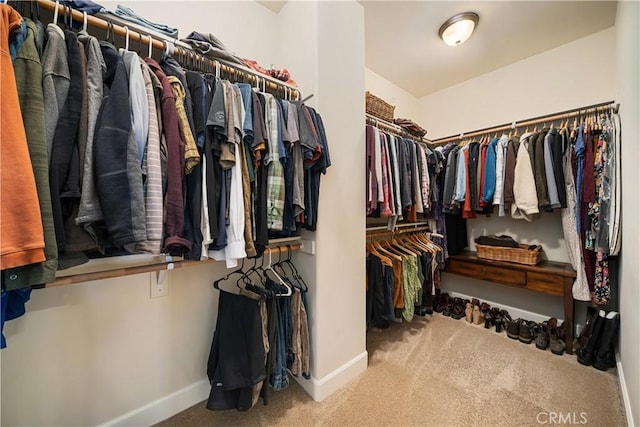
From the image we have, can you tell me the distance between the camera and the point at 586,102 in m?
2.21

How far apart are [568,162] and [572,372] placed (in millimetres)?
1612

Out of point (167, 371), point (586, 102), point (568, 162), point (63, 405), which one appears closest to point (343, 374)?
point (167, 371)

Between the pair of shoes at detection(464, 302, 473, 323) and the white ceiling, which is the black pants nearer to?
the pair of shoes at detection(464, 302, 473, 323)

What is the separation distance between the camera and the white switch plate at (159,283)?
4.21 ft

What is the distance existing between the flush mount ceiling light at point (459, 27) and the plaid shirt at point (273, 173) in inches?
73.9

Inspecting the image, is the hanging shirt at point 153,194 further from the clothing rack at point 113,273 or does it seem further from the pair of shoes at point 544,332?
the pair of shoes at point 544,332

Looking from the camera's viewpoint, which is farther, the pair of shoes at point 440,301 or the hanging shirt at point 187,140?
the pair of shoes at point 440,301

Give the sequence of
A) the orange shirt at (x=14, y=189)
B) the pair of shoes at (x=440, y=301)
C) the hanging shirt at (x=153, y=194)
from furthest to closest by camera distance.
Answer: the pair of shoes at (x=440, y=301) → the hanging shirt at (x=153, y=194) → the orange shirt at (x=14, y=189)

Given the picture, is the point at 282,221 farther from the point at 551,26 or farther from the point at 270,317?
the point at 551,26

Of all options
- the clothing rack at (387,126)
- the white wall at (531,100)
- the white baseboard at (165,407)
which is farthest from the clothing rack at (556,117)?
the white baseboard at (165,407)

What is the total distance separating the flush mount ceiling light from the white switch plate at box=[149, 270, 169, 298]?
279 centimetres

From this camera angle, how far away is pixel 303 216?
4.41 ft

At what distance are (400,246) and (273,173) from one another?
1.60 m

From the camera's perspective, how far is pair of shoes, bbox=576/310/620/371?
1735 millimetres
